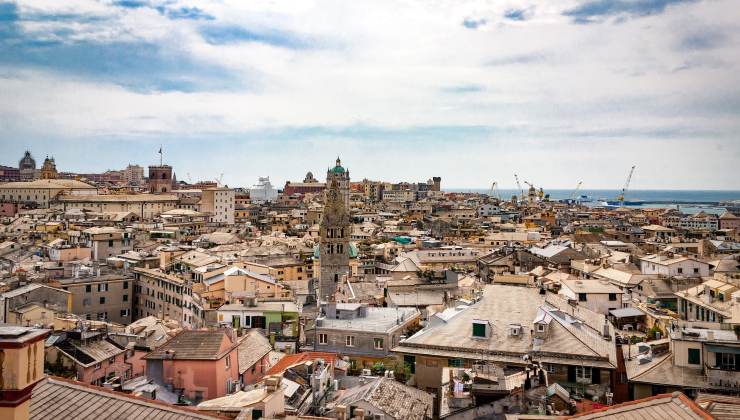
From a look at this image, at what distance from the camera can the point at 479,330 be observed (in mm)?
28812

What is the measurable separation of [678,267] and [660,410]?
50.7 meters

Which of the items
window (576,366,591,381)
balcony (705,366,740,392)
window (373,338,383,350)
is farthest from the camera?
window (373,338,383,350)

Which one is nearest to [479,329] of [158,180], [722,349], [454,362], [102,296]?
[454,362]

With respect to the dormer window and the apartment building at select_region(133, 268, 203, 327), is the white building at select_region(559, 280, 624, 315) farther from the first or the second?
the apartment building at select_region(133, 268, 203, 327)

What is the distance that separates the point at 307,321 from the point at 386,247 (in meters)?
45.1

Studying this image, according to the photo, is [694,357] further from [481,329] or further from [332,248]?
[332,248]

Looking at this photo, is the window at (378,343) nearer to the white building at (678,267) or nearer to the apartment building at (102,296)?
the apartment building at (102,296)

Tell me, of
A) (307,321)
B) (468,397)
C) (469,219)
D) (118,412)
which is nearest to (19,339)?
(118,412)

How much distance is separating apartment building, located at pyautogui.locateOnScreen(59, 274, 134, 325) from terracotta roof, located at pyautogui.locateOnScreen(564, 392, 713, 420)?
46968 millimetres

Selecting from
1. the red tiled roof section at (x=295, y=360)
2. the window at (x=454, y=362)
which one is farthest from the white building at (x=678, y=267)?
the red tiled roof section at (x=295, y=360)

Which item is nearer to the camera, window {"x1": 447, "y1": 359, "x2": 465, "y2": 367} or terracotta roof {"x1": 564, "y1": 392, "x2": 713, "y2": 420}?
terracotta roof {"x1": 564, "y1": 392, "x2": 713, "y2": 420}

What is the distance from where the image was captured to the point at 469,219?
143 meters

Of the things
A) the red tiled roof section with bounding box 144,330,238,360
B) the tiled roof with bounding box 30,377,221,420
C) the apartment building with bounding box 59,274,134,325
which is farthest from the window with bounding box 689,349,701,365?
the apartment building with bounding box 59,274,134,325

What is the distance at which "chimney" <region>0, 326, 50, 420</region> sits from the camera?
23.5ft
